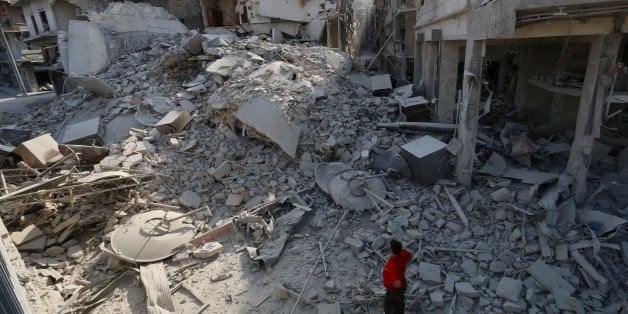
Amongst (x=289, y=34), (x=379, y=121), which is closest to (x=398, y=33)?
(x=289, y=34)

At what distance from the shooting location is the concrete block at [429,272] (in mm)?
5500

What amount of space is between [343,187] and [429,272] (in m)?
2.47

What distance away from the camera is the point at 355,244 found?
616 cm

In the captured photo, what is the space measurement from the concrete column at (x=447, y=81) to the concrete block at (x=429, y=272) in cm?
538

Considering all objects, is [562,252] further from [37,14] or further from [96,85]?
[37,14]

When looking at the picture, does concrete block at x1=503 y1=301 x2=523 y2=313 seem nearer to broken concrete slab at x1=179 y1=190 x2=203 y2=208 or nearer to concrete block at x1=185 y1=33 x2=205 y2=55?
broken concrete slab at x1=179 y1=190 x2=203 y2=208

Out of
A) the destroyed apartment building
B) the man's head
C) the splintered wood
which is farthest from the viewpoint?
the splintered wood

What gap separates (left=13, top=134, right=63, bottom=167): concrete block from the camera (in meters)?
8.50

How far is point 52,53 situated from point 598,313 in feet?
108

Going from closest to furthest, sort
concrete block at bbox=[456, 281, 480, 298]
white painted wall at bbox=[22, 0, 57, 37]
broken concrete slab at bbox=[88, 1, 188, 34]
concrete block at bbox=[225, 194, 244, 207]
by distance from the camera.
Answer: concrete block at bbox=[456, 281, 480, 298], concrete block at bbox=[225, 194, 244, 207], broken concrete slab at bbox=[88, 1, 188, 34], white painted wall at bbox=[22, 0, 57, 37]

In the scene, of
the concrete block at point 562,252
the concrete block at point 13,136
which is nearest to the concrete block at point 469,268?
the concrete block at point 562,252

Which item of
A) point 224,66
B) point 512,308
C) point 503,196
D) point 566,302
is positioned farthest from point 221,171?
point 566,302

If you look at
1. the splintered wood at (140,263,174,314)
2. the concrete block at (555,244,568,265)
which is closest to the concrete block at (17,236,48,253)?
the splintered wood at (140,263,174,314)

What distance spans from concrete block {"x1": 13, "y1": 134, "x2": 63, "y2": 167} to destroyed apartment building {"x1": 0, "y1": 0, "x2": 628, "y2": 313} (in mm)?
47
